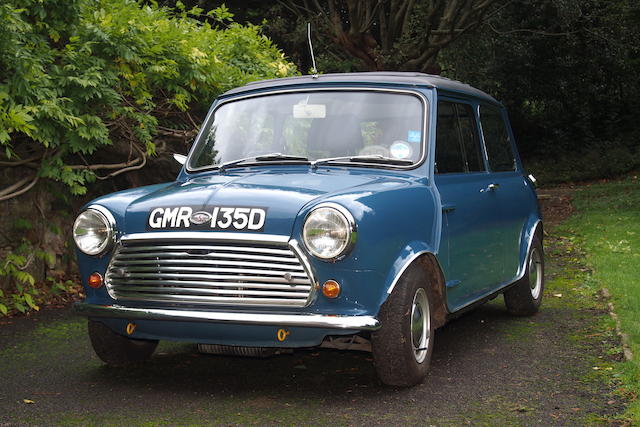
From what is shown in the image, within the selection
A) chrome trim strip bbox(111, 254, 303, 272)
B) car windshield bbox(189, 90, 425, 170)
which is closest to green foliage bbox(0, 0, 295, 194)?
car windshield bbox(189, 90, 425, 170)

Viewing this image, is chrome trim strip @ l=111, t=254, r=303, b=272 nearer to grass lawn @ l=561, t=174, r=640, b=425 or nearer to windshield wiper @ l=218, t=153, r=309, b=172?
windshield wiper @ l=218, t=153, r=309, b=172

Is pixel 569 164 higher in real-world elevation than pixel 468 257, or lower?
lower

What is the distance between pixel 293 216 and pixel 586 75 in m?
28.8

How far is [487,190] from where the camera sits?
672 cm

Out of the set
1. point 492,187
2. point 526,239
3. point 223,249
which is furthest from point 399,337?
point 526,239

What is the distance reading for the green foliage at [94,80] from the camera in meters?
7.22

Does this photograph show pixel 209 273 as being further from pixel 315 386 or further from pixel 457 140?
pixel 457 140

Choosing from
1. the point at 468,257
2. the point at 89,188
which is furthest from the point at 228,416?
the point at 89,188

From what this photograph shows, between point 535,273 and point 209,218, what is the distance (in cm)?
407

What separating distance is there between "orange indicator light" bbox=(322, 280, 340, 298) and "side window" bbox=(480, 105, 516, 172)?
2.81 m

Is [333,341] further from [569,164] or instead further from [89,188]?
[569,164]

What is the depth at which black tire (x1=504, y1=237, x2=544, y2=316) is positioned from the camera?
760cm

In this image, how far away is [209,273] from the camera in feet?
15.9

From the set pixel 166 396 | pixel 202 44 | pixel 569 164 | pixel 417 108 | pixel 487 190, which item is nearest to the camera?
pixel 166 396
